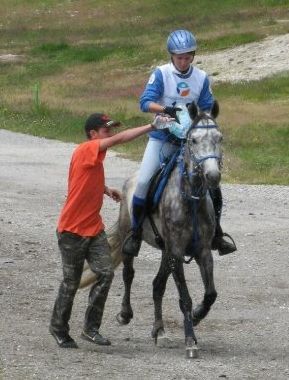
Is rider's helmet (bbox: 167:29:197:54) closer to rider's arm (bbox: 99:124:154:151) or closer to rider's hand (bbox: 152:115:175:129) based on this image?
rider's hand (bbox: 152:115:175:129)

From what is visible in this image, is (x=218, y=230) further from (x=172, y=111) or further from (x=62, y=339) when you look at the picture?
(x=62, y=339)

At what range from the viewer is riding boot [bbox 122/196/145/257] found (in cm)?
1123

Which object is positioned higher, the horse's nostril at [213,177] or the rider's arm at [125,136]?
the rider's arm at [125,136]

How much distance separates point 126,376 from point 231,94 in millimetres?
32902

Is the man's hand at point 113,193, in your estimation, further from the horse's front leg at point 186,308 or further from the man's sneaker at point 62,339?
the man's sneaker at point 62,339

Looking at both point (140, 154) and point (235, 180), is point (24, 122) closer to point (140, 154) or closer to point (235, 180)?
point (140, 154)

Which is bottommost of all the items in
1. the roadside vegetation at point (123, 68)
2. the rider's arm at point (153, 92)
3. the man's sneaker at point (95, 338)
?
the roadside vegetation at point (123, 68)

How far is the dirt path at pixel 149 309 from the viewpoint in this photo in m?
9.88

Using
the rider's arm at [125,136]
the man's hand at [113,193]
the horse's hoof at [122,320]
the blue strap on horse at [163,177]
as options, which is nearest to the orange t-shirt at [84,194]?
the rider's arm at [125,136]

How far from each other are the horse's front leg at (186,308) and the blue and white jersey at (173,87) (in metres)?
1.40

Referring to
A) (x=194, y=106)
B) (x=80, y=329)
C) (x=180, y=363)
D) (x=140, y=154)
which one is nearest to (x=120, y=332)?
(x=80, y=329)

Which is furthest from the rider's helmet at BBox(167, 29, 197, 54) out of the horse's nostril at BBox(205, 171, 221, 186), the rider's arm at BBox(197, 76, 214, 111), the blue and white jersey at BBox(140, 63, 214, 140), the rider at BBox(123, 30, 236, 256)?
the horse's nostril at BBox(205, 171, 221, 186)

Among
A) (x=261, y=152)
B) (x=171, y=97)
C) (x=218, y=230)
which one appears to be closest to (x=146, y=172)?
(x=171, y=97)

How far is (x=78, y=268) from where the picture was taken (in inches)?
419
